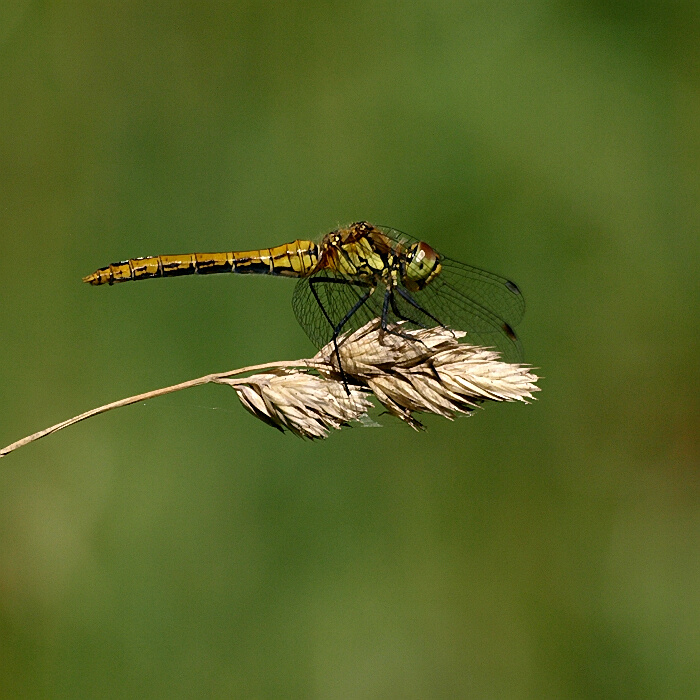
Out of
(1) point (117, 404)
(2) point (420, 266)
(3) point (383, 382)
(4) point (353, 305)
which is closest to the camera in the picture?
(1) point (117, 404)

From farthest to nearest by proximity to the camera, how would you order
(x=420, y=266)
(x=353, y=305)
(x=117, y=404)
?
(x=420, y=266)
(x=353, y=305)
(x=117, y=404)

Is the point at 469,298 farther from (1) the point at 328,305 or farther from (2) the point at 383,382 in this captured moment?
(2) the point at 383,382

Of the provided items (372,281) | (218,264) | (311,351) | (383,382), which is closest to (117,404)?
(383,382)

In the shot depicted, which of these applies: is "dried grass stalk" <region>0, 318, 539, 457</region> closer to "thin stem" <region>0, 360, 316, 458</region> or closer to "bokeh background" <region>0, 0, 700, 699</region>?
"thin stem" <region>0, 360, 316, 458</region>

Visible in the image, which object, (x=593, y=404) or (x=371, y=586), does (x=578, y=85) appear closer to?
(x=593, y=404)

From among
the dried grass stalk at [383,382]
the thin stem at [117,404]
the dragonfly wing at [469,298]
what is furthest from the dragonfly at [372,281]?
the thin stem at [117,404]

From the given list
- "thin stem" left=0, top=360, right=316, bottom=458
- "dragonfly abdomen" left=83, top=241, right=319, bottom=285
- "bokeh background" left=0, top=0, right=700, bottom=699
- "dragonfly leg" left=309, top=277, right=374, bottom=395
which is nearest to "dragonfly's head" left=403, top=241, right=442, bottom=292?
"dragonfly leg" left=309, top=277, right=374, bottom=395
